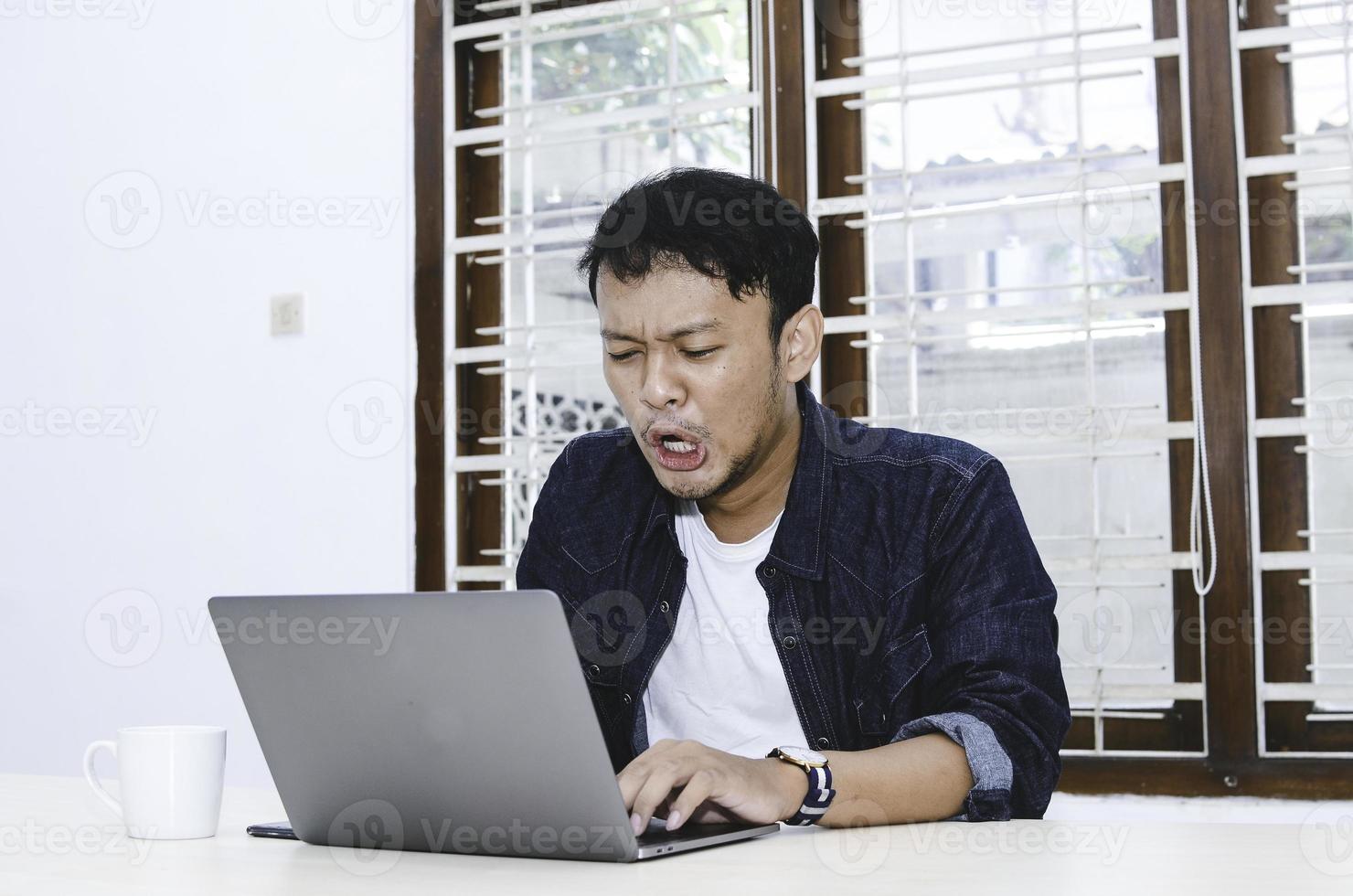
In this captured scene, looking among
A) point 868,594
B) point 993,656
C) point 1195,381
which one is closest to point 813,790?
point 993,656

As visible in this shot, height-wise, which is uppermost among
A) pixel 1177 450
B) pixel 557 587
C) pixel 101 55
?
pixel 101 55

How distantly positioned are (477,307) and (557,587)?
129 cm

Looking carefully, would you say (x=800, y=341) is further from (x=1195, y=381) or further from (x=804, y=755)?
(x=1195, y=381)

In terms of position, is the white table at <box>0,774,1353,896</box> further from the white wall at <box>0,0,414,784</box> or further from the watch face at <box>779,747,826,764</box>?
the white wall at <box>0,0,414,784</box>

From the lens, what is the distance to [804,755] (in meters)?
1.08

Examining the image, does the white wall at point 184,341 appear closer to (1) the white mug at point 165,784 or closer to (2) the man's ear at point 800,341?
(2) the man's ear at point 800,341

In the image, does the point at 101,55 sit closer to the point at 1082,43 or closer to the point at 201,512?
the point at 201,512

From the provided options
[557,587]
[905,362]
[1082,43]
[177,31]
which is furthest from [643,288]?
[177,31]

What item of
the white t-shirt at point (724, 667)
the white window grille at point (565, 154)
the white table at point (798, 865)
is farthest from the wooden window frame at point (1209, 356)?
the white table at point (798, 865)

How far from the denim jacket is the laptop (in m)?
0.35

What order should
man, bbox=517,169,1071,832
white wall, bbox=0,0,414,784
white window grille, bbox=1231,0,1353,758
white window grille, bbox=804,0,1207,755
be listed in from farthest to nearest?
white wall, bbox=0,0,414,784 < white window grille, bbox=804,0,1207,755 < white window grille, bbox=1231,0,1353,758 < man, bbox=517,169,1071,832

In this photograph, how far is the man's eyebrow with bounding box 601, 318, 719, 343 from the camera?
142cm

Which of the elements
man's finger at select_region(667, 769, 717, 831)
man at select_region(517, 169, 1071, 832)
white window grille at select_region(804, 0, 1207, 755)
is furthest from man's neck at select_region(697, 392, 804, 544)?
white window grille at select_region(804, 0, 1207, 755)

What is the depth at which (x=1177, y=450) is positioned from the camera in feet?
7.41
